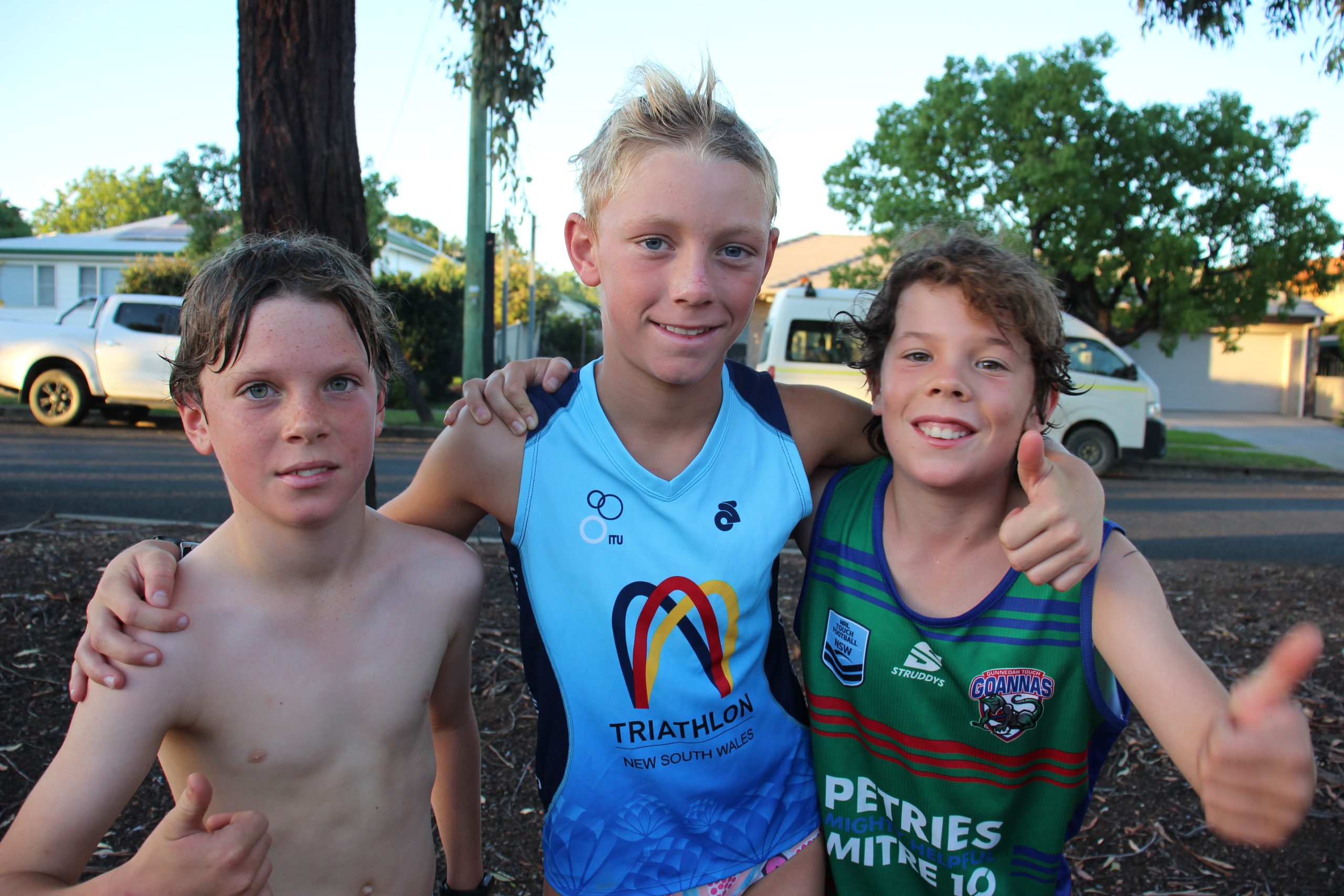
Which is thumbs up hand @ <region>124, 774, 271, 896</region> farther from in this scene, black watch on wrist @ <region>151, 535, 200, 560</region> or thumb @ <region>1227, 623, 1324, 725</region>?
thumb @ <region>1227, 623, 1324, 725</region>

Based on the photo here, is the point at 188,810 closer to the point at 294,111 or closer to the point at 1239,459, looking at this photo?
the point at 294,111

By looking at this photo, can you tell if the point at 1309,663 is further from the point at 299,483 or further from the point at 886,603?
the point at 299,483

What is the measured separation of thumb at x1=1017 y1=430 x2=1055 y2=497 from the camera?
151 cm

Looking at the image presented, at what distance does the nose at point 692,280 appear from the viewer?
169 cm

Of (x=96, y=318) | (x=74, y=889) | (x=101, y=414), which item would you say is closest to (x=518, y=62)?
(x=74, y=889)

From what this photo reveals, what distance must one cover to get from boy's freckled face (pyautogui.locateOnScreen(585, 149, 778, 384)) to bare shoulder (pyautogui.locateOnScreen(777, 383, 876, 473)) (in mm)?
332

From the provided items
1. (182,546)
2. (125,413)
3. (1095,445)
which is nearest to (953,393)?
(182,546)

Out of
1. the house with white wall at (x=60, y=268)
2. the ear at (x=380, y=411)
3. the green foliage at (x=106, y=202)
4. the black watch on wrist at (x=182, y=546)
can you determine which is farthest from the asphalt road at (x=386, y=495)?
the green foliage at (x=106, y=202)

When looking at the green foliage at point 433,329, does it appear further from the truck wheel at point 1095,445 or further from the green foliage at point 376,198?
the truck wheel at point 1095,445

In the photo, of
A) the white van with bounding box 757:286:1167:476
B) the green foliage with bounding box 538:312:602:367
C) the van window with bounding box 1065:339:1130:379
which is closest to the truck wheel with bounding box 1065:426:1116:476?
the white van with bounding box 757:286:1167:476

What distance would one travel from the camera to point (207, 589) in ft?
4.88

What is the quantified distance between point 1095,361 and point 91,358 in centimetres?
Answer: 1392

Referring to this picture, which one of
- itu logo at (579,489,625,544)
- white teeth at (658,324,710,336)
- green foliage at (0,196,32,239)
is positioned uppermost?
green foliage at (0,196,32,239)

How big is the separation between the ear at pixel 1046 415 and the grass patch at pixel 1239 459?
12.8 m
